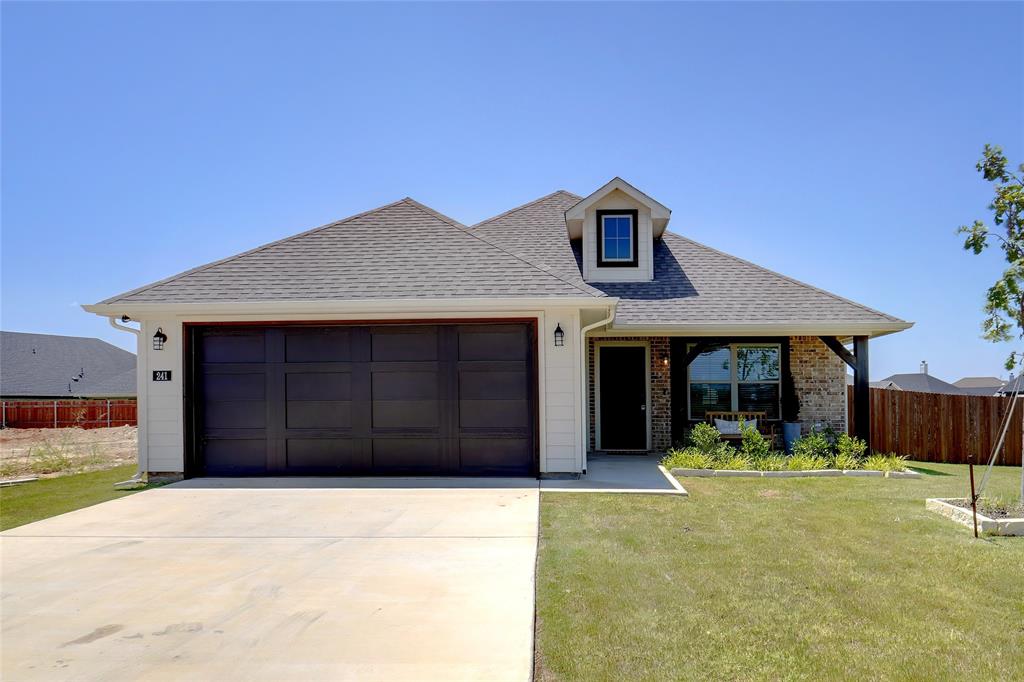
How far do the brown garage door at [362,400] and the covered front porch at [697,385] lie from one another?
335cm

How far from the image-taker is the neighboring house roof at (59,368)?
1302 inches

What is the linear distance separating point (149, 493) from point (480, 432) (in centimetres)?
477

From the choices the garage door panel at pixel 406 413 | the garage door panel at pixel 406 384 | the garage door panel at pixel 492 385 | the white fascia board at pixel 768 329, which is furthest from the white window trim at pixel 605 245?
the garage door panel at pixel 406 413

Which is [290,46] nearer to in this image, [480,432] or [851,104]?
[480,432]

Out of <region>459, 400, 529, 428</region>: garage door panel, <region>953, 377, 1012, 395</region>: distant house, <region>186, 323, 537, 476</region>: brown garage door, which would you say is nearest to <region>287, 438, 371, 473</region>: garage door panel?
<region>186, 323, 537, 476</region>: brown garage door

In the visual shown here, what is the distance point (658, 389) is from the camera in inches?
474

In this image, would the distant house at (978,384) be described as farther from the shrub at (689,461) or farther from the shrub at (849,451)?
the shrub at (689,461)

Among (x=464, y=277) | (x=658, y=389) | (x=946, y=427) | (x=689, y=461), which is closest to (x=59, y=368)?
(x=464, y=277)

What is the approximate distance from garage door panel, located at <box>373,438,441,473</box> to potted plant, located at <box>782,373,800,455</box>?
6.95 m

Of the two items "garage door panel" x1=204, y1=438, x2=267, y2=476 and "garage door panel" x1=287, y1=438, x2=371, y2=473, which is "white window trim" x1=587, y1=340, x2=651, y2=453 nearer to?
"garage door panel" x1=287, y1=438, x2=371, y2=473

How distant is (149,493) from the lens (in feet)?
27.8

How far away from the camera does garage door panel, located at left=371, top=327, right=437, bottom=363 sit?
934 centimetres

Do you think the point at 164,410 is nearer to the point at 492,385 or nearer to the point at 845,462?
the point at 492,385

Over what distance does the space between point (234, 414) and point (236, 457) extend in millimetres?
692
